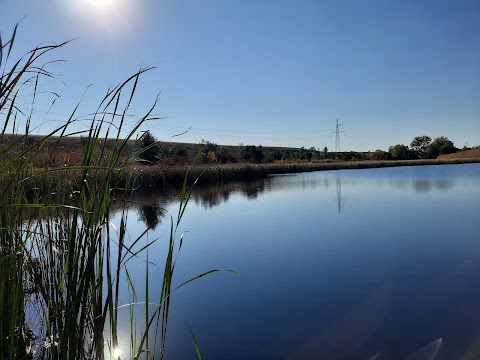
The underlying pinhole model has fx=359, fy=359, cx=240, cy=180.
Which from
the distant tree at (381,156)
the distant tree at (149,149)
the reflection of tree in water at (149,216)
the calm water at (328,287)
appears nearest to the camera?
the distant tree at (149,149)

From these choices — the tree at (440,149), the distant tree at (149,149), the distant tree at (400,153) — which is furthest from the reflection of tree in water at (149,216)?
the tree at (440,149)

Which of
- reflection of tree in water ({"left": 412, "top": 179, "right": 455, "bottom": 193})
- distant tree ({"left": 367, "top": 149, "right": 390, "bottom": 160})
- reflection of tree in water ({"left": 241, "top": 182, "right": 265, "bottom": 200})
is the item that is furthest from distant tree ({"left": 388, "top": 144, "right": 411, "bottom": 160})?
reflection of tree in water ({"left": 241, "top": 182, "right": 265, "bottom": 200})

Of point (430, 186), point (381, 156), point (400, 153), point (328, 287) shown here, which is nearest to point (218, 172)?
point (430, 186)

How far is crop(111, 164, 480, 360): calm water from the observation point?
5.66 ft

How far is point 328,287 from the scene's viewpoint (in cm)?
242

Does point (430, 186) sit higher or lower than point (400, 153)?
lower

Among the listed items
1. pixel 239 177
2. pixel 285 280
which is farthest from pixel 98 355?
pixel 239 177

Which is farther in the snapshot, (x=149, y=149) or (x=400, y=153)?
(x=400, y=153)

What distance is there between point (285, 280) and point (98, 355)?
1.89 meters

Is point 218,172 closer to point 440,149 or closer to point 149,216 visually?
point 149,216

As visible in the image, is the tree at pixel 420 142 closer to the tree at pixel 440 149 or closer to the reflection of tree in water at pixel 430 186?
the tree at pixel 440 149

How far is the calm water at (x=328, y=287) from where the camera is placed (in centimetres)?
173

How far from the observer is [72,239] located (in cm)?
77

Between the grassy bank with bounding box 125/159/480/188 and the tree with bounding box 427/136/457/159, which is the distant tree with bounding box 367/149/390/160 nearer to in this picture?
the tree with bounding box 427/136/457/159
